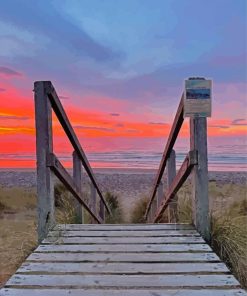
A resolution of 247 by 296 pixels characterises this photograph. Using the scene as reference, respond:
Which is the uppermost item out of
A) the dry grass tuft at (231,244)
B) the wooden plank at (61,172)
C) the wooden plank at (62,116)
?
the wooden plank at (62,116)

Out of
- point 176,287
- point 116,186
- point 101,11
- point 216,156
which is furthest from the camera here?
point 216,156

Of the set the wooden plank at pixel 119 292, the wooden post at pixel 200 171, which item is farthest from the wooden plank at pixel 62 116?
the wooden plank at pixel 119 292

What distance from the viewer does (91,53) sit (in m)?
11.3

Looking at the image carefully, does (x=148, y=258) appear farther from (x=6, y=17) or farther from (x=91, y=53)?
(x=91, y=53)

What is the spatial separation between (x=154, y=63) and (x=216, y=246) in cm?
849

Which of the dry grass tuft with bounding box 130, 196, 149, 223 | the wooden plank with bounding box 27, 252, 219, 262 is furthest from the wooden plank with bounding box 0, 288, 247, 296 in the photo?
the dry grass tuft with bounding box 130, 196, 149, 223

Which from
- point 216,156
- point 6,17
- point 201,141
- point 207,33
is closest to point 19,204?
point 6,17

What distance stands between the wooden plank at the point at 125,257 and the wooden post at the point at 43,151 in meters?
0.61

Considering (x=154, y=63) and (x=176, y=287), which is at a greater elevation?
(x=154, y=63)

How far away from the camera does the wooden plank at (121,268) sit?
2.58 m

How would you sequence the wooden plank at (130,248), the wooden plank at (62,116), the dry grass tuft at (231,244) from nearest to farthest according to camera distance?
the wooden plank at (130,248) → the dry grass tuft at (231,244) → the wooden plank at (62,116)

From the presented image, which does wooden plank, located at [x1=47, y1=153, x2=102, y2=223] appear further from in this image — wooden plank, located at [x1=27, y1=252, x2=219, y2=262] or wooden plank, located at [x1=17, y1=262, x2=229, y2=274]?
wooden plank, located at [x1=17, y1=262, x2=229, y2=274]

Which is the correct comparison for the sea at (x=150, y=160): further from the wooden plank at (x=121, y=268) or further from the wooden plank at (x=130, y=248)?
the wooden plank at (x=121, y=268)

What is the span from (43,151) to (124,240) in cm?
94
